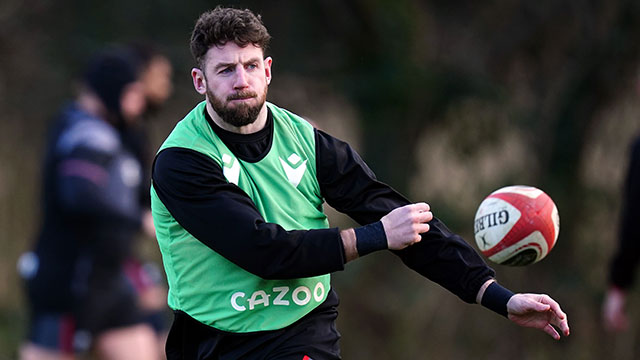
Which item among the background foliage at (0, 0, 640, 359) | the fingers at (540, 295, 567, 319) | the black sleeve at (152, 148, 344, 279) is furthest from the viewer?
the background foliage at (0, 0, 640, 359)

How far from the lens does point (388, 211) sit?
4.00 metres

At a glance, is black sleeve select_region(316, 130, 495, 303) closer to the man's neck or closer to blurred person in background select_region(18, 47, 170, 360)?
the man's neck

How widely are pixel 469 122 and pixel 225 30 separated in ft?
20.2

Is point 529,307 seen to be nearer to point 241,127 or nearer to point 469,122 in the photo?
point 241,127

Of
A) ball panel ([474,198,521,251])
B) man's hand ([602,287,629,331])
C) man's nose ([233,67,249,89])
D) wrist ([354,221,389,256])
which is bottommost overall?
man's hand ([602,287,629,331])

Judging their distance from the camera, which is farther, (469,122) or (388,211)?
(469,122)

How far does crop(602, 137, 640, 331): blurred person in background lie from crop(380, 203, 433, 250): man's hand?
3.22 meters

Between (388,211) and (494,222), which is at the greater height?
(388,211)

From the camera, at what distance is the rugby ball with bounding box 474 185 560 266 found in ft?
13.5

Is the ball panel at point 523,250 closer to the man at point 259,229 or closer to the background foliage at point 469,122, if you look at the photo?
the man at point 259,229

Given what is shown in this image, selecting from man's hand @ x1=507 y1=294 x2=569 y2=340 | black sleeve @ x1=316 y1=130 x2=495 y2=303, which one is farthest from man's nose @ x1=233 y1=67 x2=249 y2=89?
man's hand @ x1=507 y1=294 x2=569 y2=340

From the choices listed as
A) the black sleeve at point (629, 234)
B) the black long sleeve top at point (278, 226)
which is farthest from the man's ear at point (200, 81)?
the black sleeve at point (629, 234)

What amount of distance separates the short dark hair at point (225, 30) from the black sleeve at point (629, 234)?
3409 mm

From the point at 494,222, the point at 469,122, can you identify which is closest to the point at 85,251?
the point at 494,222
